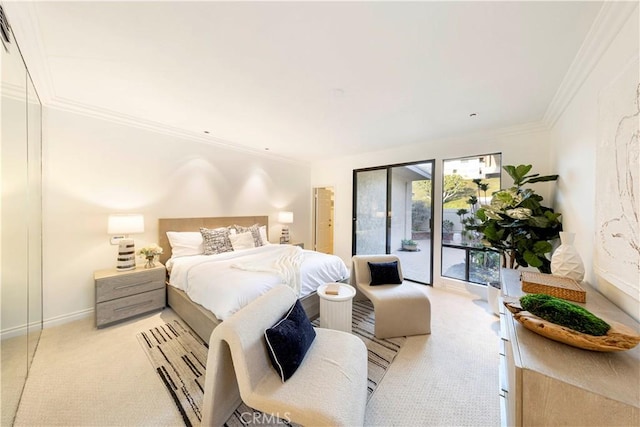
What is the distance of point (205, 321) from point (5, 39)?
8.27 feet

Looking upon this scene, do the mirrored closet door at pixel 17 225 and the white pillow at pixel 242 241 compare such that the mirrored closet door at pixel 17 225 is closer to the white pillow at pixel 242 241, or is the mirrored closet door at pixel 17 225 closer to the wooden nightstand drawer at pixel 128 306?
the wooden nightstand drawer at pixel 128 306

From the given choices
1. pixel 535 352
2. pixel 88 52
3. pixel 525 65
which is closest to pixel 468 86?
pixel 525 65

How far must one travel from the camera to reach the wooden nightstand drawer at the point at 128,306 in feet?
8.07

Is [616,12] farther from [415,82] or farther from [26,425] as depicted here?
[26,425]

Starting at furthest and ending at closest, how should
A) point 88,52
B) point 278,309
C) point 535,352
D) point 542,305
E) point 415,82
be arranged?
point 415,82 < point 88,52 < point 278,309 < point 542,305 < point 535,352

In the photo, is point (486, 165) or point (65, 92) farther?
point (486, 165)

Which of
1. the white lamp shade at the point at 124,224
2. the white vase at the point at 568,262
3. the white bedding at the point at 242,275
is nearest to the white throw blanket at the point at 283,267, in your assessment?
the white bedding at the point at 242,275

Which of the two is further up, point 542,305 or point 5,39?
point 5,39

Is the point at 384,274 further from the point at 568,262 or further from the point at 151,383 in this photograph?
the point at 151,383

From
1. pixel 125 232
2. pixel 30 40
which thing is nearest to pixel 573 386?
pixel 30 40

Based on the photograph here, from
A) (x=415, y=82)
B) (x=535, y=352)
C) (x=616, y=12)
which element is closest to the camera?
(x=535, y=352)

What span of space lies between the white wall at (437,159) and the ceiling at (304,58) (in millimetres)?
348

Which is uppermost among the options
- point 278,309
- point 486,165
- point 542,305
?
point 486,165

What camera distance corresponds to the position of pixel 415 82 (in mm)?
2082
